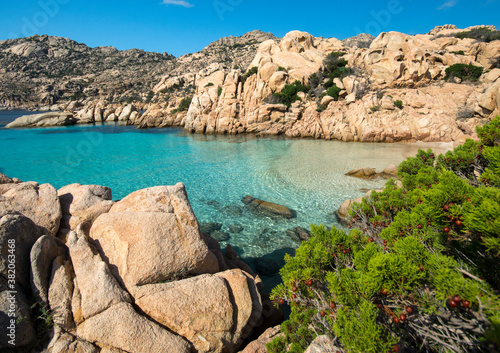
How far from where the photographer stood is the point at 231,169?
20.0m

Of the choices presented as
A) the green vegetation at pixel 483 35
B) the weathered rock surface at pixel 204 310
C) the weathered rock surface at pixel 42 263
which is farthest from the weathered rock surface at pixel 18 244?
the green vegetation at pixel 483 35

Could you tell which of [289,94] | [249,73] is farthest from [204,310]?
[249,73]

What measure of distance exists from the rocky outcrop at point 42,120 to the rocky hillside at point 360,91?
34087 millimetres

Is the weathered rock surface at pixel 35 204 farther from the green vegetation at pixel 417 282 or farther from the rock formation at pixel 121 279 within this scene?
the green vegetation at pixel 417 282

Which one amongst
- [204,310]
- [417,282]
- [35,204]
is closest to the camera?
[417,282]

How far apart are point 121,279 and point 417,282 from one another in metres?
5.00

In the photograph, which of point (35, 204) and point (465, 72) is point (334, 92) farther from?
point (35, 204)

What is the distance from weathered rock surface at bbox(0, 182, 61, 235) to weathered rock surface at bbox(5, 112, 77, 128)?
6074cm

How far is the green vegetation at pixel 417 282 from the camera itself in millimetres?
2322

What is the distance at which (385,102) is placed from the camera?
2886cm

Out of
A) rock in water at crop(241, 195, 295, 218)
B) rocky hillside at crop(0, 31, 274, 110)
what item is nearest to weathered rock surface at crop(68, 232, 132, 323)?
rock in water at crop(241, 195, 295, 218)

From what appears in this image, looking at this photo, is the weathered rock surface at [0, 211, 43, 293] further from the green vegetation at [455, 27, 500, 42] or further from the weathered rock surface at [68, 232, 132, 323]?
the green vegetation at [455, 27, 500, 42]

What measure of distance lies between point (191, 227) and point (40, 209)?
11.8 ft

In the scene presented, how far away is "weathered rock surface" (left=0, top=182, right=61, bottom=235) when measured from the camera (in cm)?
538
